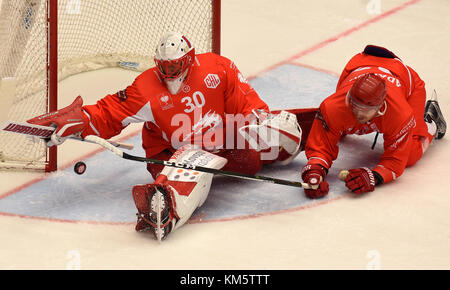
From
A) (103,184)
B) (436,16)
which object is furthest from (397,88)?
(436,16)

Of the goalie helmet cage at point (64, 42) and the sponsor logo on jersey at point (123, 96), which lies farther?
the goalie helmet cage at point (64, 42)

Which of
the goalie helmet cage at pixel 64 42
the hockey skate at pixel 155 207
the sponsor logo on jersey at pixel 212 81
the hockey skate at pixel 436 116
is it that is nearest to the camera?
the hockey skate at pixel 155 207

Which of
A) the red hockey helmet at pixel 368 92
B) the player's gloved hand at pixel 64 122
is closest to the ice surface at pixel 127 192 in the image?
the player's gloved hand at pixel 64 122

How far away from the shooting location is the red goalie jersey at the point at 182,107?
4477 mm

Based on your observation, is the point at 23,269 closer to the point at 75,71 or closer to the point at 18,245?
the point at 18,245

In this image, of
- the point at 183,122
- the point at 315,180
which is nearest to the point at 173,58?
the point at 183,122

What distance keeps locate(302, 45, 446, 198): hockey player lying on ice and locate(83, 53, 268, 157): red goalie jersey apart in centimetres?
34

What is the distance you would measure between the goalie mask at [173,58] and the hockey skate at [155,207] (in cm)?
58

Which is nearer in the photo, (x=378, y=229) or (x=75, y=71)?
(x=378, y=229)

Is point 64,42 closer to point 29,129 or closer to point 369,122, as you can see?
point 29,129

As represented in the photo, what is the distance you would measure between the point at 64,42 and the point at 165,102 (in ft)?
5.33

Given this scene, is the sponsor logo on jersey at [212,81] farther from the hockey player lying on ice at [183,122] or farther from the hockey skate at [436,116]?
the hockey skate at [436,116]
